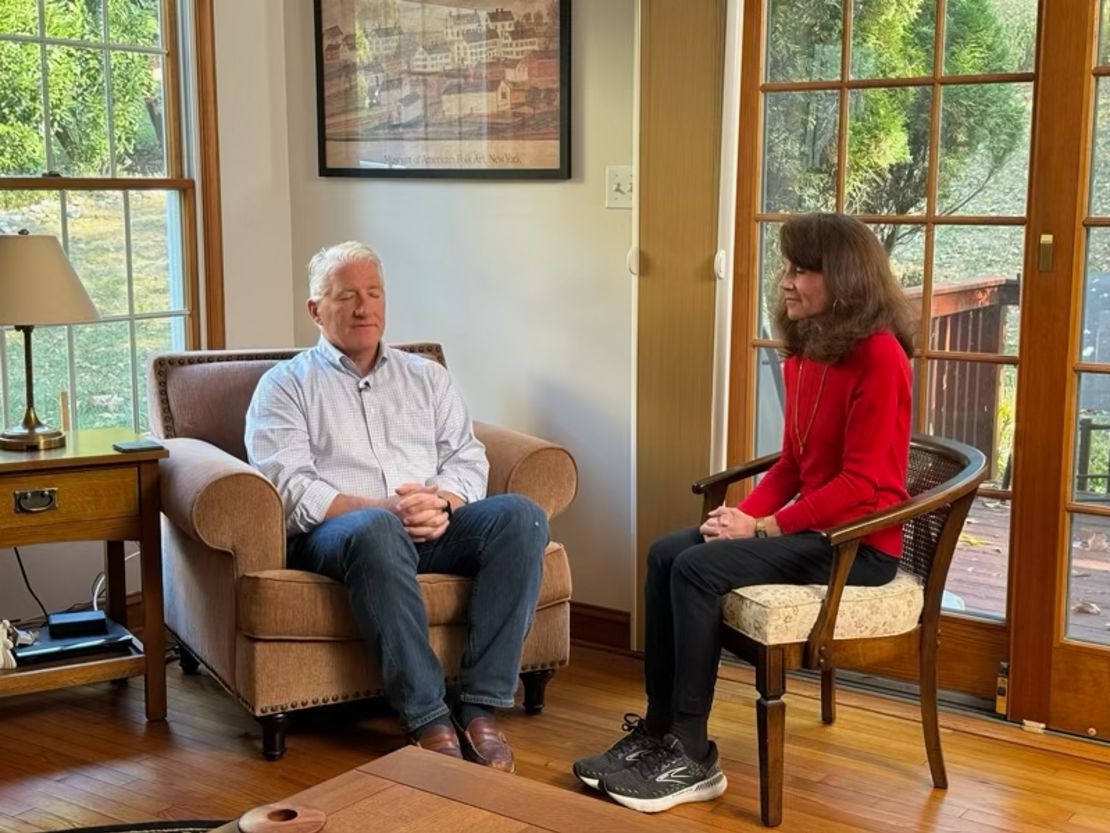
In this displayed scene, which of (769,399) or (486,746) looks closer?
(486,746)

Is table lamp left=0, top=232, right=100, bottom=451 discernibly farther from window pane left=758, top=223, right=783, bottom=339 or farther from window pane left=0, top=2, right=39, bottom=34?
window pane left=758, top=223, right=783, bottom=339

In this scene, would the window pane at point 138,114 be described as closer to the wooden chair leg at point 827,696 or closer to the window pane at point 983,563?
the wooden chair leg at point 827,696

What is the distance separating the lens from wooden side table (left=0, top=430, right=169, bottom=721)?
10.1 ft

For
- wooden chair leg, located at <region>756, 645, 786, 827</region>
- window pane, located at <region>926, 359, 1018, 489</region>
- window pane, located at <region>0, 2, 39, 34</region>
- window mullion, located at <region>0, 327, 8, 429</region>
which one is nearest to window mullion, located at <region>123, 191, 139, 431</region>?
window mullion, located at <region>0, 327, 8, 429</region>

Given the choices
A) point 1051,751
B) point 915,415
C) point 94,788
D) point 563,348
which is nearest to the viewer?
point 94,788

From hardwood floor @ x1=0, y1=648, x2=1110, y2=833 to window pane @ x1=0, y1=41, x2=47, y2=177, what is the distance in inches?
54.6

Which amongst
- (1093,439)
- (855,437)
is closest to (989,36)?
(1093,439)

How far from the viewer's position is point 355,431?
3264mm

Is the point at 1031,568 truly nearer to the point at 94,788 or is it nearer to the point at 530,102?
the point at 530,102

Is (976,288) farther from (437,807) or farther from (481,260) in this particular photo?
(437,807)

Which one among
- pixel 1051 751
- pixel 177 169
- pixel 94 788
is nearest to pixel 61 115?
pixel 177 169

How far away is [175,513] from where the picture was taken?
120 inches

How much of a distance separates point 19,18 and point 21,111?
0.78 ft

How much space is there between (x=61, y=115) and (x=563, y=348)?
4.90ft
